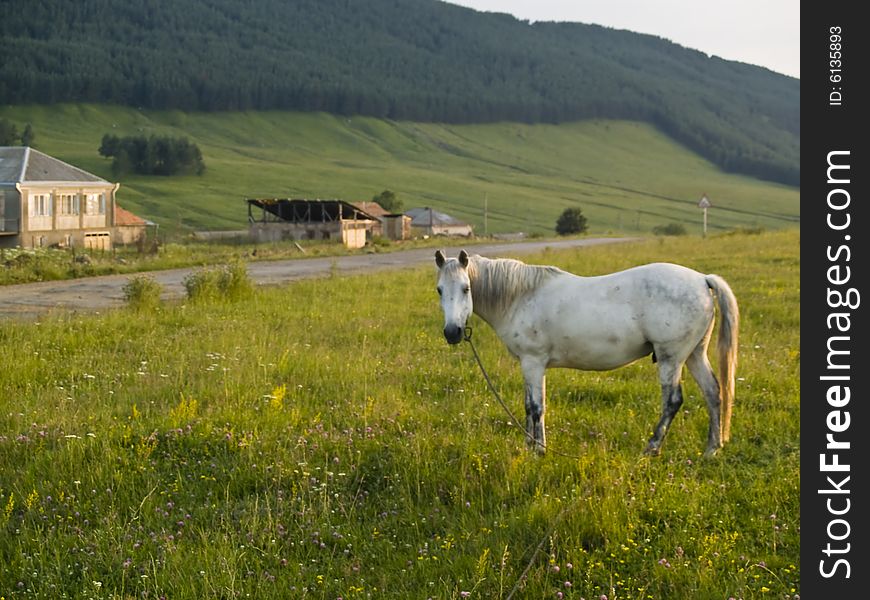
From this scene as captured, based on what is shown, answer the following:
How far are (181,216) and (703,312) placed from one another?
9167 centimetres

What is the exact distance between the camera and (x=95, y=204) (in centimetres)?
5394

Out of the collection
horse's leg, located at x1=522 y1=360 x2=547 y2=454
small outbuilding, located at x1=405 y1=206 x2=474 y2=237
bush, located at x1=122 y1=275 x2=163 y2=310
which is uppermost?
small outbuilding, located at x1=405 y1=206 x2=474 y2=237

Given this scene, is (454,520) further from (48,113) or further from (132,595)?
(48,113)

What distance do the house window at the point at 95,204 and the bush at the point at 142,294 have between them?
37.6m

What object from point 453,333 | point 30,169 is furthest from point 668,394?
point 30,169

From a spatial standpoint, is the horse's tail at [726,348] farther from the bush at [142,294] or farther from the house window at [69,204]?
the house window at [69,204]

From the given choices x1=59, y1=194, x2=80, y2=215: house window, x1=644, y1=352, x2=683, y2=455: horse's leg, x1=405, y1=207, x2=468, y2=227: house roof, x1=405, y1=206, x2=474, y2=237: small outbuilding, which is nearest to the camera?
x1=644, y1=352, x2=683, y2=455: horse's leg

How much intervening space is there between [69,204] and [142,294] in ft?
123

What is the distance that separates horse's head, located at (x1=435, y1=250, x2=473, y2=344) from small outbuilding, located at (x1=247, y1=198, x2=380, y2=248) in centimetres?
5467

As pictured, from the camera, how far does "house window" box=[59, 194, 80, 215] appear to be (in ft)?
168

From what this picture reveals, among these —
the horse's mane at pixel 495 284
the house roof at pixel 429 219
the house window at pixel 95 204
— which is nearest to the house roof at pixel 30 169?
the house window at pixel 95 204

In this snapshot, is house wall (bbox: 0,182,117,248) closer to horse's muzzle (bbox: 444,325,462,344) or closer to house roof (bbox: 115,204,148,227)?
house roof (bbox: 115,204,148,227)

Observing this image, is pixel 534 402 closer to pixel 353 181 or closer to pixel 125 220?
pixel 125 220

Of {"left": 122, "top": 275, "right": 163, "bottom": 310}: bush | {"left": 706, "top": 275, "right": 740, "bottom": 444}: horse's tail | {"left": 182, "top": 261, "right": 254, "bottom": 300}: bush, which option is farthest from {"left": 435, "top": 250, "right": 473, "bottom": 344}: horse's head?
{"left": 182, "top": 261, "right": 254, "bottom": 300}: bush
